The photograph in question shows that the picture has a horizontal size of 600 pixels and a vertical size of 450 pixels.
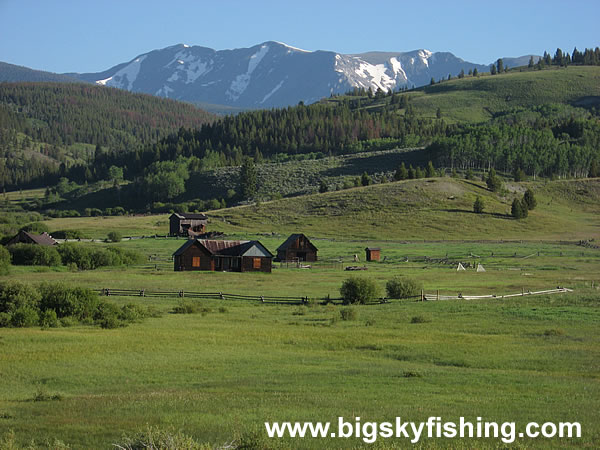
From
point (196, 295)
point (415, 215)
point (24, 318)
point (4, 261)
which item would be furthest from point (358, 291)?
point (415, 215)

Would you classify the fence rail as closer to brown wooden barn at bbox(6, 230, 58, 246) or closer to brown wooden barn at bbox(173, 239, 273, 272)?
brown wooden barn at bbox(173, 239, 273, 272)

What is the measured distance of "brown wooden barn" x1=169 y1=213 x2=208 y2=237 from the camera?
120m

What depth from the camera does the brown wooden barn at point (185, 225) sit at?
120 meters

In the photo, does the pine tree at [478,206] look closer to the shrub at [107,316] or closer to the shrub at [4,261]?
the shrub at [4,261]

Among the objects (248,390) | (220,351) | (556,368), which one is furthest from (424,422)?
(220,351)

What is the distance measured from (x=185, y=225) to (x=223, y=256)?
149 feet

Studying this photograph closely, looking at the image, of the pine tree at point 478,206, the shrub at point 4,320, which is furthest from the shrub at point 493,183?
the shrub at point 4,320

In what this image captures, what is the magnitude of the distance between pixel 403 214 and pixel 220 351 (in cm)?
10690

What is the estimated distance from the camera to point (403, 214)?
133000 mm

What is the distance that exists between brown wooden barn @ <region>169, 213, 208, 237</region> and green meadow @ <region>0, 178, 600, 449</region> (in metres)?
49.6

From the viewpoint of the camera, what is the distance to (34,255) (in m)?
75.2

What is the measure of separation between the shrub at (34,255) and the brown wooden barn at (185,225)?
43336 mm

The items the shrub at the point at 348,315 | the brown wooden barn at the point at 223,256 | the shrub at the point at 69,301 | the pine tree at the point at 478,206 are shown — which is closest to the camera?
the shrub at the point at 69,301

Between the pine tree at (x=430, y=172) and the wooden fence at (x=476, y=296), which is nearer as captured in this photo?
the wooden fence at (x=476, y=296)
